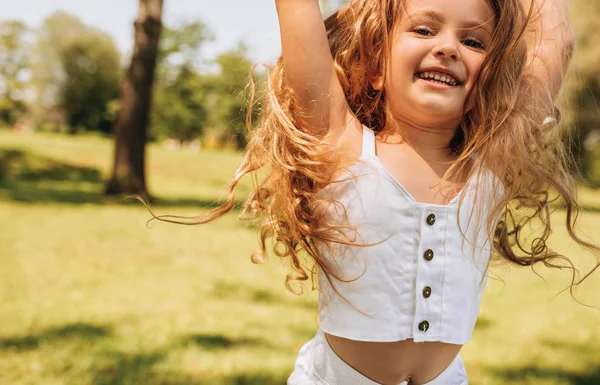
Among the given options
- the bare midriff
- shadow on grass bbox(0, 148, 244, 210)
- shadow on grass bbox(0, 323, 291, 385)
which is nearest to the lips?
the bare midriff

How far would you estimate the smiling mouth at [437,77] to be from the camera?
150 centimetres

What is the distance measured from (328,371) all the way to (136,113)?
10.2 m

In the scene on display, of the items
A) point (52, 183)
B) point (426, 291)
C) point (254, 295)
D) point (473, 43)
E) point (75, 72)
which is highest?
point (75, 72)

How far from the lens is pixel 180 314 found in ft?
15.7

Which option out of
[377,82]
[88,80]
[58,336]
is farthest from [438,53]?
[88,80]

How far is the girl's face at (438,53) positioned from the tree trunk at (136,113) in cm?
998

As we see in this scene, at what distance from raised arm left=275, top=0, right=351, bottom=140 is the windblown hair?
43 millimetres

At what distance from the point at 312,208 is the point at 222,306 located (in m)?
3.65

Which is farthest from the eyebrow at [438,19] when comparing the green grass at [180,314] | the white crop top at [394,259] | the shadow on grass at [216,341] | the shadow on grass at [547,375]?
the shadow on grass at [216,341]

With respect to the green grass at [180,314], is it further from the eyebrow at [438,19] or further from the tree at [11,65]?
the tree at [11,65]

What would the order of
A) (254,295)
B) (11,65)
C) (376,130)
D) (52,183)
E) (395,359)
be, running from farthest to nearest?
(11,65), (52,183), (254,295), (376,130), (395,359)

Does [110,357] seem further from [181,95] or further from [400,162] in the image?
[181,95]

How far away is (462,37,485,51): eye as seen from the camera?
152cm

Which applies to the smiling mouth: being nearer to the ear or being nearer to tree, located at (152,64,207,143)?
the ear
